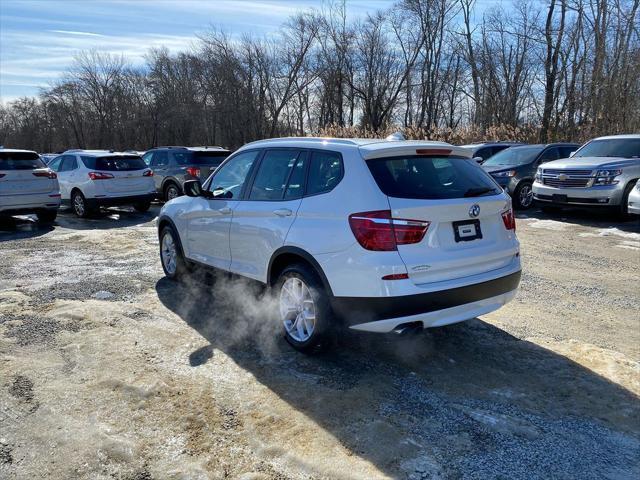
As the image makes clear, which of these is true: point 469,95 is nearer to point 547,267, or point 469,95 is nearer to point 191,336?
point 547,267

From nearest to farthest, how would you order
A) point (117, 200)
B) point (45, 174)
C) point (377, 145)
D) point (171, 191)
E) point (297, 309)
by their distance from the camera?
point (377, 145)
point (297, 309)
point (45, 174)
point (117, 200)
point (171, 191)

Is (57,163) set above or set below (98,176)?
above

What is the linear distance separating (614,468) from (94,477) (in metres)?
2.78

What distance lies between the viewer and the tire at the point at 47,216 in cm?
1127

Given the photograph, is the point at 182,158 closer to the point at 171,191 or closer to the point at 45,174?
the point at 171,191

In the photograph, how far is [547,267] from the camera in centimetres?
715

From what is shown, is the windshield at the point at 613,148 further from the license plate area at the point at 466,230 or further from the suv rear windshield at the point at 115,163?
the suv rear windshield at the point at 115,163

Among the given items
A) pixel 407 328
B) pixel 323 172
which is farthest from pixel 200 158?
pixel 407 328

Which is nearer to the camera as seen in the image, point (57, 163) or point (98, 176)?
point (98, 176)

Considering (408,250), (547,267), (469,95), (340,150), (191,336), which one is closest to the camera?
(408,250)

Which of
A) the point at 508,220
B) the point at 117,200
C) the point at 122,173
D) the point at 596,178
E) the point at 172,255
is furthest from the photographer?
the point at 122,173

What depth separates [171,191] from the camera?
14.6m

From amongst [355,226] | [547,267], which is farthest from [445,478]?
[547,267]

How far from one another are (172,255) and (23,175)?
21.4 ft
